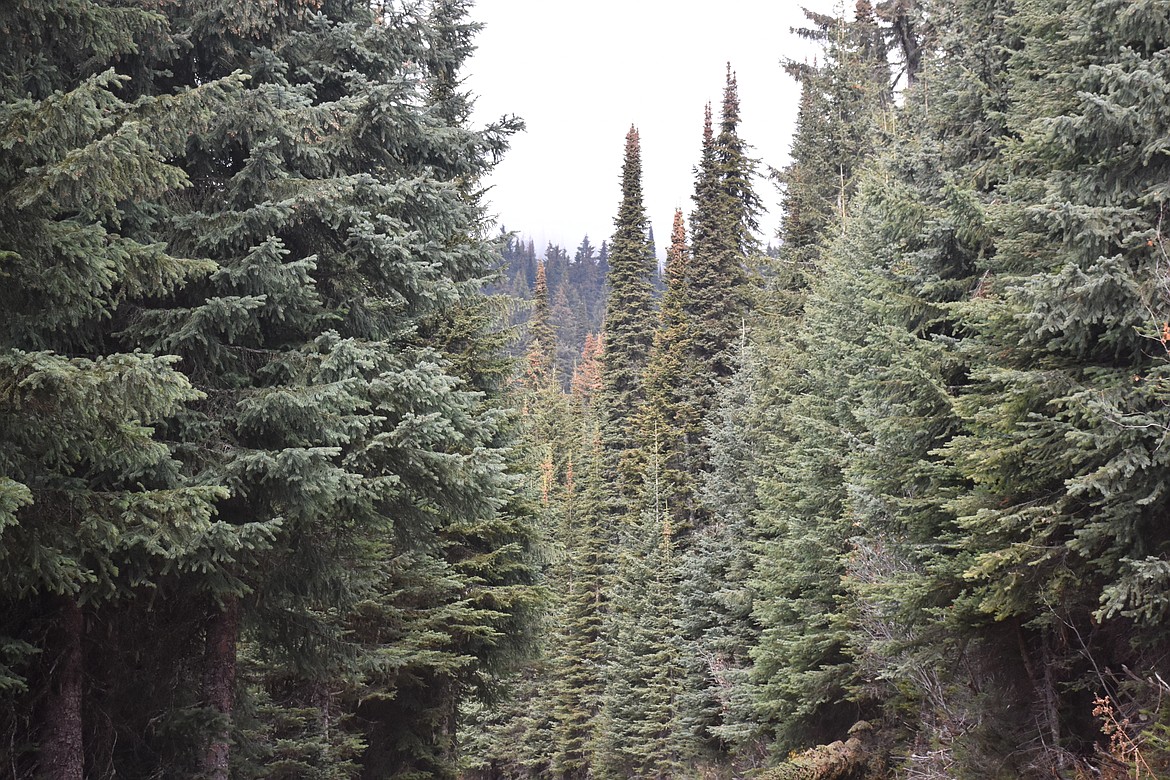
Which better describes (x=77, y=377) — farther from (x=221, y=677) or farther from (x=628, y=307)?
(x=628, y=307)

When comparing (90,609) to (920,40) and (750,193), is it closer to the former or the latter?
(920,40)

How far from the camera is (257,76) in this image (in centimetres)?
948

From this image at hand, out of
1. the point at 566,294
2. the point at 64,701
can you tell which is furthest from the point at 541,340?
the point at 566,294

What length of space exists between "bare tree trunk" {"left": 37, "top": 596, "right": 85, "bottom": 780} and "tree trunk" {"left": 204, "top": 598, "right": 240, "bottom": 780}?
1.16m

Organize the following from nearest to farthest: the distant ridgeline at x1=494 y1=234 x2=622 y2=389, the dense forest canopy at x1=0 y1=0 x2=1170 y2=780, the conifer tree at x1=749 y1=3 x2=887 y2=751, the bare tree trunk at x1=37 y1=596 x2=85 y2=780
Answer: the dense forest canopy at x1=0 y1=0 x2=1170 y2=780, the bare tree trunk at x1=37 y1=596 x2=85 y2=780, the conifer tree at x1=749 y1=3 x2=887 y2=751, the distant ridgeline at x1=494 y1=234 x2=622 y2=389

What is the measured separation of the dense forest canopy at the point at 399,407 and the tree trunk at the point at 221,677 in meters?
0.05

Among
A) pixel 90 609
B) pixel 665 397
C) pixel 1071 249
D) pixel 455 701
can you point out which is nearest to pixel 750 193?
pixel 665 397

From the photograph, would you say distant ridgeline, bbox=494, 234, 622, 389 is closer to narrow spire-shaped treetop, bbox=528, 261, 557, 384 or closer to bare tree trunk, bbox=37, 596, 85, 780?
narrow spire-shaped treetop, bbox=528, 261, 557, 384

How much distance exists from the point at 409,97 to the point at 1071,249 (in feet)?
23.6

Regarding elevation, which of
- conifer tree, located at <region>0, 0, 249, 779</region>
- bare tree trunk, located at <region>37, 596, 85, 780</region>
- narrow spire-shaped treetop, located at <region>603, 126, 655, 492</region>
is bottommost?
bare tree trunk, located at <region>37, 596, 85, 780</region>

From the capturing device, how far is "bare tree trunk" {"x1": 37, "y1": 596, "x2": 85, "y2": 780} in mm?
7301

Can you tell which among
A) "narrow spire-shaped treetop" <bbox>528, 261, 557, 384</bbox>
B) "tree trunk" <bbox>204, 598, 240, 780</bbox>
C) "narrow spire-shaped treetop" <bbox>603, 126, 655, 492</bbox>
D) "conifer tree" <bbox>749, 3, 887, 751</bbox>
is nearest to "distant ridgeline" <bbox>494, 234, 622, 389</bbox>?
"narrow spire-shaped treetop" <bbox>528, 261, 557, 384</bbox>

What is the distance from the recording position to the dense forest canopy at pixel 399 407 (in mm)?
6398

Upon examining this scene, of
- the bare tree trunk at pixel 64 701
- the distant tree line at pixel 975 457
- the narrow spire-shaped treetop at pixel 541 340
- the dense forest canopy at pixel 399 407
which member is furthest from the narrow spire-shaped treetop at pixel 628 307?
the bare tree trunk at pixel 64 701
